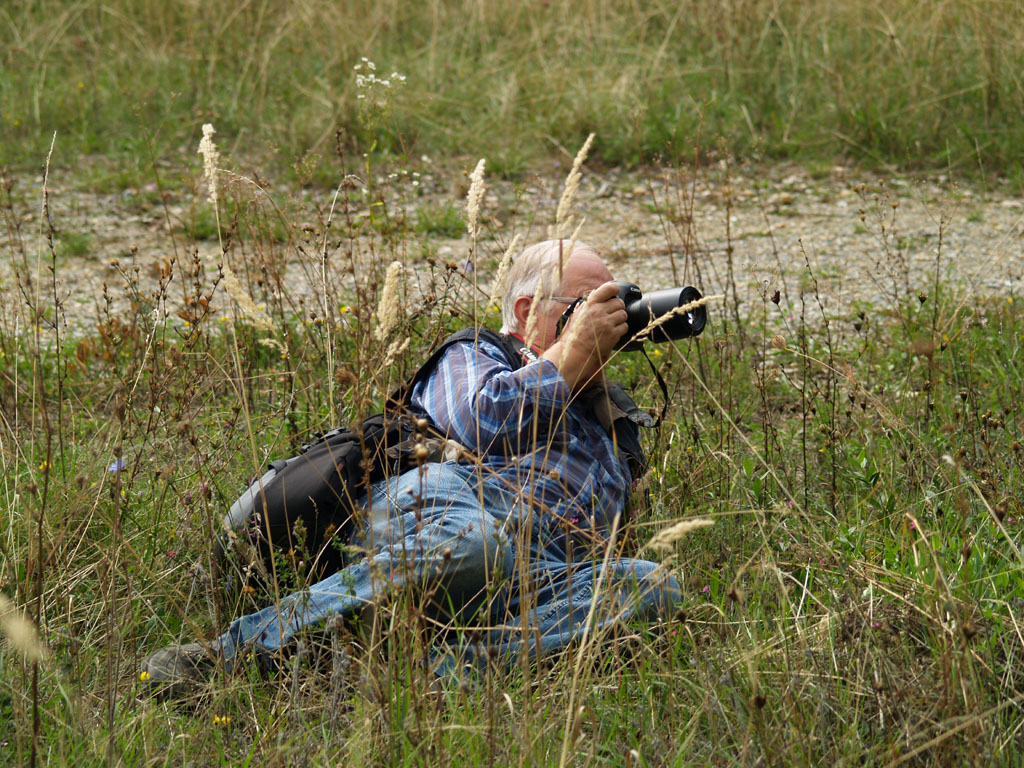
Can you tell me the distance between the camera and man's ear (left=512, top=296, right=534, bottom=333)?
2.55 metres

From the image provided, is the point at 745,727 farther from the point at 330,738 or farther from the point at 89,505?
the point at 89,505

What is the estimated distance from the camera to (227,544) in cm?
225

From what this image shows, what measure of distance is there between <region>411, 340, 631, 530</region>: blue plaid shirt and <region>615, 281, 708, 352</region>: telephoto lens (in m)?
0.22

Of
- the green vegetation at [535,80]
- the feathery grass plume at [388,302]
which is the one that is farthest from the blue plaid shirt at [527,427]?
the green vegetation at [535,80]

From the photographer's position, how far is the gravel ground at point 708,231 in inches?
182

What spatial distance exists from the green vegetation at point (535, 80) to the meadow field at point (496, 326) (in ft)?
A: 0.11

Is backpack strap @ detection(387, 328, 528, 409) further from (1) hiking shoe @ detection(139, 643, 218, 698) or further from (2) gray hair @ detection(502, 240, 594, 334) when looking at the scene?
(1) hiking shoe @ detection(139, 643, 218, 698)

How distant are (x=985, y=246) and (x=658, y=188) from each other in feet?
5.91

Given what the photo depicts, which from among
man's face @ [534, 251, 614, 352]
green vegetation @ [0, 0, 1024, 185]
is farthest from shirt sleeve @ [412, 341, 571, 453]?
green vegetation @ [0, 0, 1024, 185]

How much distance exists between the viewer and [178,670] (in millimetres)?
2082

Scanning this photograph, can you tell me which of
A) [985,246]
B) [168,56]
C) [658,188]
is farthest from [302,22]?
[985,246]

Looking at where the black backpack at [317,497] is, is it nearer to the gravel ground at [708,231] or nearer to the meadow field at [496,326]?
the meadow field at [496,326]

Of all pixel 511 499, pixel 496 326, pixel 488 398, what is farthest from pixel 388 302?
pixel 496 326

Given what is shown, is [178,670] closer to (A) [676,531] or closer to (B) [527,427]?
(B) [527,427]
